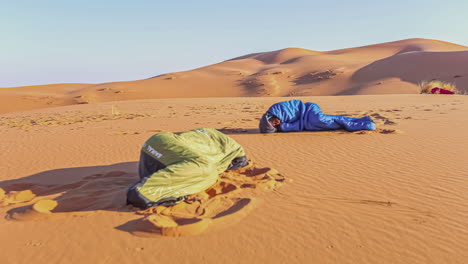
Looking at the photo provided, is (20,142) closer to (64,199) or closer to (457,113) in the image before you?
(64,199)

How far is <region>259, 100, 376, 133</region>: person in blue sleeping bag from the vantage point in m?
7.54

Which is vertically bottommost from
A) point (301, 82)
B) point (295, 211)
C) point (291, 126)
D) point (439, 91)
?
point (295, 211)

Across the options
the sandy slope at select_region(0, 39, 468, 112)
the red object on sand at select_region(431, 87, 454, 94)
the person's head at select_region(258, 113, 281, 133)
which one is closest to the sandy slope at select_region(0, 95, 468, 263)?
the person's head at select_region(258, 113, 281, 133)

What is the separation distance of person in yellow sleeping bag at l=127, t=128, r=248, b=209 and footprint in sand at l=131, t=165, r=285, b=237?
11 cm

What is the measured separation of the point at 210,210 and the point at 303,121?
4830 mm

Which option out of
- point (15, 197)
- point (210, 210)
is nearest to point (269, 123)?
point (210, 210)

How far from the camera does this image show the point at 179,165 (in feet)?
11.6

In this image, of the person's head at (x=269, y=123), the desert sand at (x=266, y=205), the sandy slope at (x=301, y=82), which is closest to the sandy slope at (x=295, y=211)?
the desert sand at (x=266, y=205)

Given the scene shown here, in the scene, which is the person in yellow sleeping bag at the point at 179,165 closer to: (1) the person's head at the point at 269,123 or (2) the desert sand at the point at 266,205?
(2) the desert sand at the point at 266,205

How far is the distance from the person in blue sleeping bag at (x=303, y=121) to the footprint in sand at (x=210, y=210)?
3.26 metres

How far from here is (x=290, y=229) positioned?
9.70ft

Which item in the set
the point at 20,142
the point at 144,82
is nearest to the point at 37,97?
the point at 144,82

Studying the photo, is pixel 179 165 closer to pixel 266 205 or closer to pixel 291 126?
pixel 266 205

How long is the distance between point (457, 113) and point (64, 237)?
10941 mm
